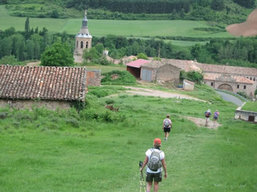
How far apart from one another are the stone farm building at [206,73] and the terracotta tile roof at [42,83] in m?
37.4

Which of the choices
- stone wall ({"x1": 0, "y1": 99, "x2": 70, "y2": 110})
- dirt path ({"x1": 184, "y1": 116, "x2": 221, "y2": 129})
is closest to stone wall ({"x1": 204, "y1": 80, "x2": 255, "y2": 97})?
dirt path ({"x1": 184, "y1": 116, "x2": 221, "y2": 129})

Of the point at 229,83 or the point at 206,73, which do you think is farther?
the point at 206,73

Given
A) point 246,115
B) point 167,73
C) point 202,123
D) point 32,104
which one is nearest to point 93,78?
point 167,73

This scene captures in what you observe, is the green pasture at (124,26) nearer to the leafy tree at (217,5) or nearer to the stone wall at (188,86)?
the leafy tree at (217,5)

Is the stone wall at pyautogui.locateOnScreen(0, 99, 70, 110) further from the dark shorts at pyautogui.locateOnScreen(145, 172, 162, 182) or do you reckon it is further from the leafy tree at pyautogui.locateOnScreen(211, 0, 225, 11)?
the leafy tree at pyautogui.locateOnScreen(211, 0, 225, 11)

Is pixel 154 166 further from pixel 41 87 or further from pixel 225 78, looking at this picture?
pixel 225 78

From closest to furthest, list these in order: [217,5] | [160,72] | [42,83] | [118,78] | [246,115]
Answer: [42,83] → [246,115] → [118,78] → [160,72] → [217,5]

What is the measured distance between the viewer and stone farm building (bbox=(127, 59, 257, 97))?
→ 62.8m

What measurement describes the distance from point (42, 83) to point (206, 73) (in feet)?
256

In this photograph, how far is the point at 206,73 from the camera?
99.6 metres

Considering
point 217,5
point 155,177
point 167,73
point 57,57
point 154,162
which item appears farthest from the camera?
point 217,5

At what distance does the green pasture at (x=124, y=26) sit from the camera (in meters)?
140

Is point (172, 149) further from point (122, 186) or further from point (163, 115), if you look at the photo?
point (163, 115)

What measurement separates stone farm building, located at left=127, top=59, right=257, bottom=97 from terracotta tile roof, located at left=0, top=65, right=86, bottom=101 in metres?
37.4
